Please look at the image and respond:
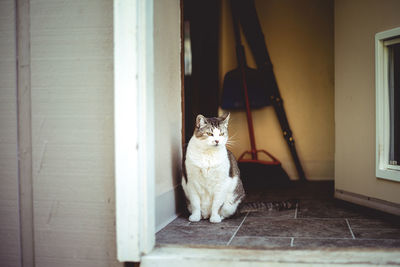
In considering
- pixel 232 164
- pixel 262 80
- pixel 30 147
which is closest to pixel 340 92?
pixel 232 164

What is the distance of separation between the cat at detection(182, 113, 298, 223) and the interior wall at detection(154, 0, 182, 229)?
136mm

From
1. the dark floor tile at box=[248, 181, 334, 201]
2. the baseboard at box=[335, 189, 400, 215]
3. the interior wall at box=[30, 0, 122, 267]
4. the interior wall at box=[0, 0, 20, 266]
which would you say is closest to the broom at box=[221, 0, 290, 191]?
the dark floor tile at box=[248, 181, 334, 201]

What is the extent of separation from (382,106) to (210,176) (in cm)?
127

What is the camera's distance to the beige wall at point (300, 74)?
449 centimetres

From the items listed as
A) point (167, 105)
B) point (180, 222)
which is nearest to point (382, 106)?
point (167, 105)

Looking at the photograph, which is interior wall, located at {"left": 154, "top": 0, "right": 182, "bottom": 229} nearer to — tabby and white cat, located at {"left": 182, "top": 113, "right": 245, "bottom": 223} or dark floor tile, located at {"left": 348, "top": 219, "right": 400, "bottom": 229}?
tabby and white cat, located at {"left": 182, "top": 113, "right": 245, "bottom": 223}

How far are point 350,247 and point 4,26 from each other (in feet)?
6.84

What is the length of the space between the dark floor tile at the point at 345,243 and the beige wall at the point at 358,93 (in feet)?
2.32

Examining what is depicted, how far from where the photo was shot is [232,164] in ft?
9.05

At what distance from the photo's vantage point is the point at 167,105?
2576 millimetres

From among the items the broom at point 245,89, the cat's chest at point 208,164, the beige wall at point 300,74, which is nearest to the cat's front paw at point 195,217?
the cat's chest at point 208,164

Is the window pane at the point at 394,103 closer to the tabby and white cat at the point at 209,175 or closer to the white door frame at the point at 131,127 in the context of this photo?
the tabby and white cat at the point at 209,175

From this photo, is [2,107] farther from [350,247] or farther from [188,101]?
[188,101]

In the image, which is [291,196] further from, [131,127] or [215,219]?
[131,127]
